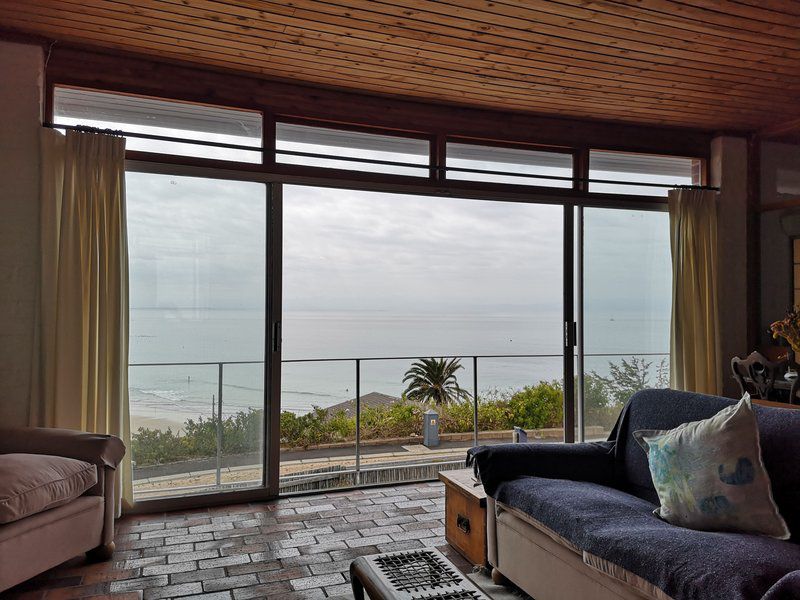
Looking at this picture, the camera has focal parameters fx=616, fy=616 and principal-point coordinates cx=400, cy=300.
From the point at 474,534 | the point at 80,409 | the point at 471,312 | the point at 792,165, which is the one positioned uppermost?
the point at 792,165

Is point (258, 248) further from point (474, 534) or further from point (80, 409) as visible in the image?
point (474, 534)

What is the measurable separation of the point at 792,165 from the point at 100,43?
5.21 m

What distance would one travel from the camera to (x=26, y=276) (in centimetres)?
355

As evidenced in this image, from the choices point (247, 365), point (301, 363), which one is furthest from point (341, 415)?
point (247, 365)

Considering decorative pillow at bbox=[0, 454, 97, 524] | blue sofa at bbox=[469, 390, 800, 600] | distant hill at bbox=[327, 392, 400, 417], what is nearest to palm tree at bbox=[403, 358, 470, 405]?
distant hill at bbox=[327, 392, 400, 417]

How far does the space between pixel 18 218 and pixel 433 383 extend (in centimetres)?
503

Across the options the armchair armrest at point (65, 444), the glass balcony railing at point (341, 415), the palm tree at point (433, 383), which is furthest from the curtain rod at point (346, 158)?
the palm tree at point (433, 383)

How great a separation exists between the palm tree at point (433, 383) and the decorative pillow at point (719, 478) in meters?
5.25

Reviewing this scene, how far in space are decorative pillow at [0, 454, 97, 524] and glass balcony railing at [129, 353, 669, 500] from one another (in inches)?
34.1

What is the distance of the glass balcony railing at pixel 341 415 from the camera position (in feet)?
12.8

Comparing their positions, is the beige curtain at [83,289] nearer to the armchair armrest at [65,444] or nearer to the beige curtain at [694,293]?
the armchair armrest at [65,444]

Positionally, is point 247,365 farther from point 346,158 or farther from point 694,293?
point 694,293

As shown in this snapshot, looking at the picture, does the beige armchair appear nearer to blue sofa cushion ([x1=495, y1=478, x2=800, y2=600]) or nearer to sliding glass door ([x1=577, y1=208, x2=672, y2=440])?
blue sofa cushion ([x1=495, y1=478, x2=800, y2=600])

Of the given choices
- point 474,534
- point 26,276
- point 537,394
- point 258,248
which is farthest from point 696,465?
point 537,394
